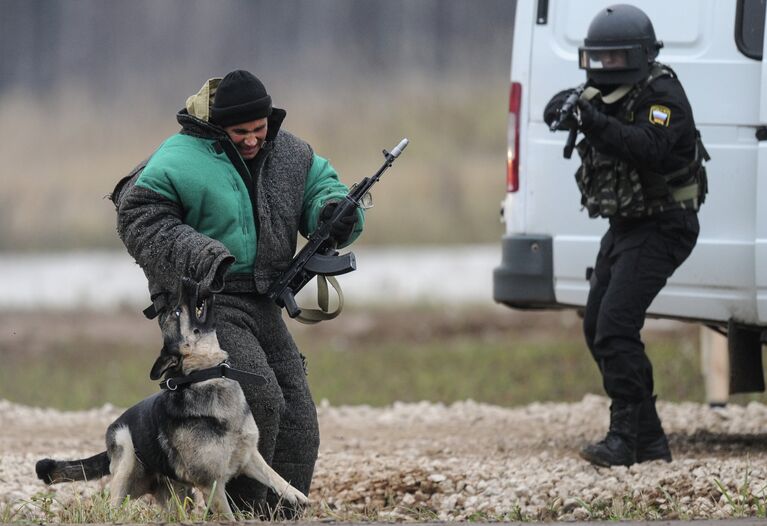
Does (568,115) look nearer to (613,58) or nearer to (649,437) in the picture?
(613,58)

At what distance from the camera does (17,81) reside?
2039 cm

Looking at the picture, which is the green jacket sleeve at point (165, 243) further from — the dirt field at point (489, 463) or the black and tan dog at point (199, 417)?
the dirt field at point (489, 463)

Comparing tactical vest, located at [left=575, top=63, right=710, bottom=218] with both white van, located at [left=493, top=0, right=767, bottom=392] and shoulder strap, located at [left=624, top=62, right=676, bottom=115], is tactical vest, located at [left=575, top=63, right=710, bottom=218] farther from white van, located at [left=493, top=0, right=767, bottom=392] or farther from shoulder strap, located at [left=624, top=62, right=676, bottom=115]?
white van, located at [left=493, top=0, right=767, bottom=392]

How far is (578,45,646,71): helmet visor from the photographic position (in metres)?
6.18

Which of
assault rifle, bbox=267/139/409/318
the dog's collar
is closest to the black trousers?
assault rifle, bbox=267/139/409/318

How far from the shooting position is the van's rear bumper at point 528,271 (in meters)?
7.13

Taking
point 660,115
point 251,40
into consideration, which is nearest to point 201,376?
point 660,115

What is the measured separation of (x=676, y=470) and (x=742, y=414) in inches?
83.2

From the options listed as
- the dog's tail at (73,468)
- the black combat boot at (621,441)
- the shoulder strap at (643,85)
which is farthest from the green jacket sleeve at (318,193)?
the black combat boot at (621,441)

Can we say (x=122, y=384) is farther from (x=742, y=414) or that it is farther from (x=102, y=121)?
(x=102, y=121)

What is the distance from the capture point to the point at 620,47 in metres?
6.19

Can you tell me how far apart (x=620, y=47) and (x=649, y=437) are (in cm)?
171

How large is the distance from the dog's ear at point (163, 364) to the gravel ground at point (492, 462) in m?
0.79

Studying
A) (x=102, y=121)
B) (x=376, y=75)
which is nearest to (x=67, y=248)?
(x=102, y=121)
